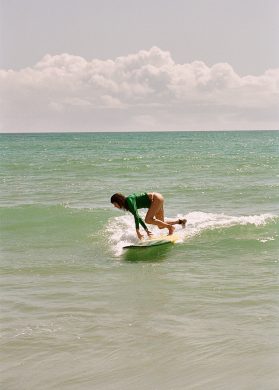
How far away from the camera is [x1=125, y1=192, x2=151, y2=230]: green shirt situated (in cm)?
985

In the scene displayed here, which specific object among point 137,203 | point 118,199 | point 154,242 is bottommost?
point 154,242

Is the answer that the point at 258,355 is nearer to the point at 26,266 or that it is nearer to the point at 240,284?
the point at 240,284

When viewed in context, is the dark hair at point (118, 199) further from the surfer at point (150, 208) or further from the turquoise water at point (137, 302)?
the turquoise water at point (137, 302)

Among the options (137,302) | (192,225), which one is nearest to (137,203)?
(192,225)

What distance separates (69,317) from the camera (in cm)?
640

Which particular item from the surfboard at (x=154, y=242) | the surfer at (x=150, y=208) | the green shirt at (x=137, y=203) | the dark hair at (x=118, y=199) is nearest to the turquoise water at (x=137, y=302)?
the surfboard at (x=154, y=242)

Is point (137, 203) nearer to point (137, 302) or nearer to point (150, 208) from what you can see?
point (150, 208)

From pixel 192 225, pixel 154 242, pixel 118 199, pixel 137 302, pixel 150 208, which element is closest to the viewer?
pixel 137 302

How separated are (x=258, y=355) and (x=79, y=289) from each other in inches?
127

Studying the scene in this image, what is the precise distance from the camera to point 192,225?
12617 mm

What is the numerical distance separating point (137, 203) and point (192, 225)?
8.17ft

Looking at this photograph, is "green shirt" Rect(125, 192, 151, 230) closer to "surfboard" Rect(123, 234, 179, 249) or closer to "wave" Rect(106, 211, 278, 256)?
"surfboard" Rect(123, 234, 179, 249)

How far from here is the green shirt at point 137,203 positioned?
9.85 meters

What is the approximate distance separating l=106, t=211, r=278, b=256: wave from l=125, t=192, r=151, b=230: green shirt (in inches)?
26.6
